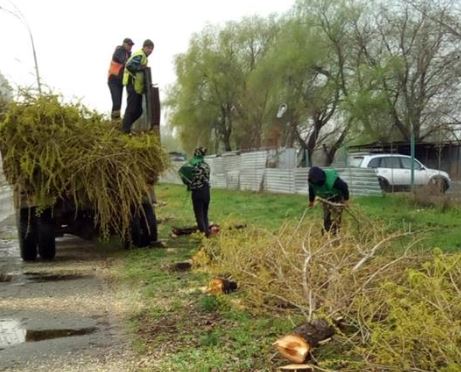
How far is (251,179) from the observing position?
26703 mm

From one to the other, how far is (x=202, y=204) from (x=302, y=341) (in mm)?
5740

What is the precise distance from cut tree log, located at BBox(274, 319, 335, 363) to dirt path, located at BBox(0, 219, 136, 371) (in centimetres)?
114

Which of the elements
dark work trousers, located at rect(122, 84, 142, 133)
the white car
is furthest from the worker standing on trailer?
the white car

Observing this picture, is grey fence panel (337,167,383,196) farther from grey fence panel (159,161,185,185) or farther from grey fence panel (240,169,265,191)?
grey fence panel (240,169,265,191)

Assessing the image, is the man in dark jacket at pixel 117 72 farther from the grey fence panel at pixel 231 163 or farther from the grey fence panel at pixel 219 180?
the grey fence panel at pixel 219 180

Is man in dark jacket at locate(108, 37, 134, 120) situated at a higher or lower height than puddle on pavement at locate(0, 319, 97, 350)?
higher

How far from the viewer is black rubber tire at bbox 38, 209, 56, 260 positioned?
8766 millimetres

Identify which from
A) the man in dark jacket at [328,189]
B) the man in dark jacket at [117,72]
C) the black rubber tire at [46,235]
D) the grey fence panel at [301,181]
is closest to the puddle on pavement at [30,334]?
the black rubber tire at [46,235]

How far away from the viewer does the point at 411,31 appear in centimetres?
2564

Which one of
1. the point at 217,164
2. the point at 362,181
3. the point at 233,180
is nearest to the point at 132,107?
the point at 362,181

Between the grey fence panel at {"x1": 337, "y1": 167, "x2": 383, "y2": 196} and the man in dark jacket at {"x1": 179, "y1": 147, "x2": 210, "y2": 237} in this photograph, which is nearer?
the man in dark jacket at {"x1": 179, "y1": 147, "x2": 210, "y2": 237}

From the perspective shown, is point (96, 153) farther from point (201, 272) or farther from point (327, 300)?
point (327, 300)

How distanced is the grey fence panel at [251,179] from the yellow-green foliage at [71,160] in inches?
652

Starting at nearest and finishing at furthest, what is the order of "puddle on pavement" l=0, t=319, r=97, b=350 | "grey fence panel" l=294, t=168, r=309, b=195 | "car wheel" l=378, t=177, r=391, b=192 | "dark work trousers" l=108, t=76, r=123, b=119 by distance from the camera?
Answer: "puddle on pavement" l=0, t=319, r=97, b=350 → "dark work trousers" l=108, t=76, r=123, b=119 → "car wheel" l=378, t=177, r=391, b=192 → "grey fence panel" l=294, t=168, r=309, b=195
